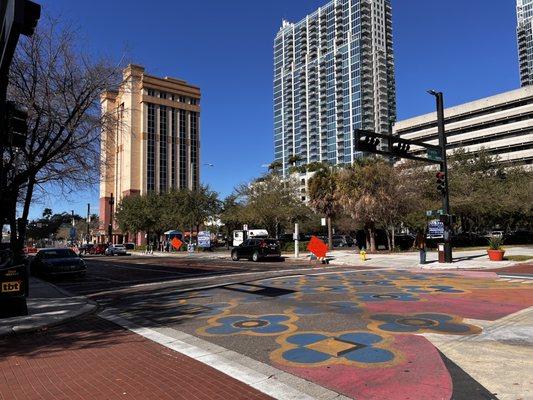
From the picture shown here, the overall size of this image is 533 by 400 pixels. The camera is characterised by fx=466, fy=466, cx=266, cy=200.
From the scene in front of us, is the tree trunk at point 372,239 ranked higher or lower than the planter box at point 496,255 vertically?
higher

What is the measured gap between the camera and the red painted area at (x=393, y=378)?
5.01m

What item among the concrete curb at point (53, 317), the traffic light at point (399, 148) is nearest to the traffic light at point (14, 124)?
the concrete curb at point (53, 317)

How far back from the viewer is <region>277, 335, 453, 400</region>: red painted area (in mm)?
5012

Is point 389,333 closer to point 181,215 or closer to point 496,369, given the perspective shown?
point 496,369

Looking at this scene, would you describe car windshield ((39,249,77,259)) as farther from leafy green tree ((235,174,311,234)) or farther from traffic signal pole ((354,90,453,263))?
leafy green tree ((235,174,311,234))

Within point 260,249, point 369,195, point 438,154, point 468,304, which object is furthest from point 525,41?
point 468,304

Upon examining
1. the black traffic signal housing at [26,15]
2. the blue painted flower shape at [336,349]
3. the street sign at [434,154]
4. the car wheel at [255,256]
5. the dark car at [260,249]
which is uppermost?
the street sign at [434,154]

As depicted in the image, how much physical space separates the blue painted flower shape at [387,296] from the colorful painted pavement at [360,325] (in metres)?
0.02

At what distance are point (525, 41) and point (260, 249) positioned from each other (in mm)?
184293

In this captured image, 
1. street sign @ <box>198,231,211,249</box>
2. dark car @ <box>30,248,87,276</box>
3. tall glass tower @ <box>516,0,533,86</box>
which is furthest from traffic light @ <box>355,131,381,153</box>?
tall glass tower @ <box>516,0,533,86</box>

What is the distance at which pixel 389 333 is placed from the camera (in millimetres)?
7746

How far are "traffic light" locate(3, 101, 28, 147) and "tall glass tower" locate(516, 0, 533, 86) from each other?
189233 mm

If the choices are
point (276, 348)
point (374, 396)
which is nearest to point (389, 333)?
point (276, 348)

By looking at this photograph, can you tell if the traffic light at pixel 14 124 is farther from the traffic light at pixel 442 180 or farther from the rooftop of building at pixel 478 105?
the rooftop of building at pixel 478 105
